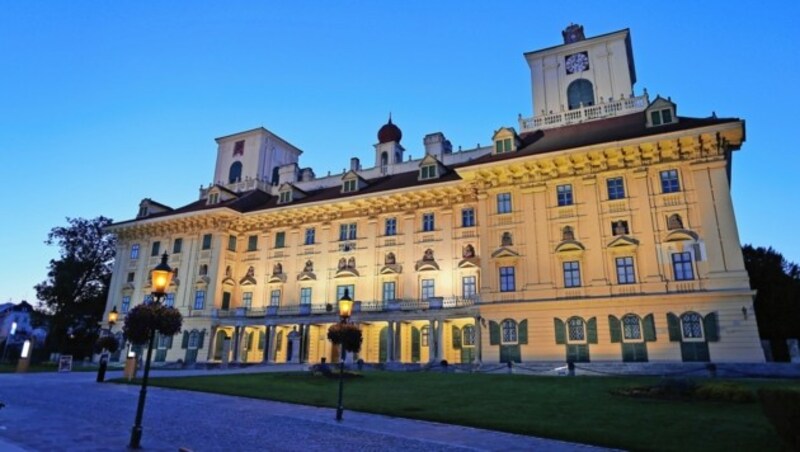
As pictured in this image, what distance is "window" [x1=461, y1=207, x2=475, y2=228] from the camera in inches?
1569

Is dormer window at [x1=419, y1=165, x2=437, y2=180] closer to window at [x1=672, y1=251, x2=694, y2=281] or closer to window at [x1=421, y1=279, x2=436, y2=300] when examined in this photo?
window at [x1=421, y1=279, x2=436, y2=300]

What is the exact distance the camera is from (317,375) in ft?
84.4

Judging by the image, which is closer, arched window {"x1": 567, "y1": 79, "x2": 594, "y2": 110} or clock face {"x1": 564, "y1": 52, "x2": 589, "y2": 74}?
arched window {"x1": 567, "y1": 79, "x2": 594, "y2": 110}

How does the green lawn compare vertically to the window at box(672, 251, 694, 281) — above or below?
below

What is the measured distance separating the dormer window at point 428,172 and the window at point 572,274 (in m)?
13.9

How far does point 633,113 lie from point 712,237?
1231cm

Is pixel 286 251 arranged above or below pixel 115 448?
above

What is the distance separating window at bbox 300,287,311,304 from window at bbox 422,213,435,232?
1211 cm

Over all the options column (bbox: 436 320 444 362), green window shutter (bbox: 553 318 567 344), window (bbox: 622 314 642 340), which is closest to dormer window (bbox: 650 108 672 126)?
window (bbox: 622 314 642 340)

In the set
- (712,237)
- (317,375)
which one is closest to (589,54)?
(712,237)

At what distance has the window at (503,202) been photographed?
119 feet

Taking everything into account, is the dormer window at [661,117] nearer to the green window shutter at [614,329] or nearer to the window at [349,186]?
the green window shutter at [614,329]

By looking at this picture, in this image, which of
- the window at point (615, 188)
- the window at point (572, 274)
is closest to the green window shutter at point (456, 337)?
the window at point (572, 274)

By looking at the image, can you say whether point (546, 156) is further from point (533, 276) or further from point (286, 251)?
point (286, 251)
